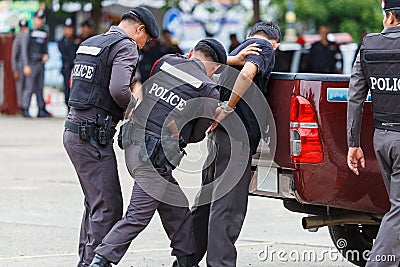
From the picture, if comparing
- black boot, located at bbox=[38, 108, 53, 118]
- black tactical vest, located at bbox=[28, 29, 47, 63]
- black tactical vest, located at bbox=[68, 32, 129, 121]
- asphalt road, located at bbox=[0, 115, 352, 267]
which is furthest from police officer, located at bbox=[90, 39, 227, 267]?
black boot, located at bbox=[38, 108, 53, 118]

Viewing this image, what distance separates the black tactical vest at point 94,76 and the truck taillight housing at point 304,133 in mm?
1157

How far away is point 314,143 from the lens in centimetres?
595

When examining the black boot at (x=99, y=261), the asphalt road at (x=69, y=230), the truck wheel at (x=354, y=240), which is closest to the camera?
the black boot at (x=99, y=261)

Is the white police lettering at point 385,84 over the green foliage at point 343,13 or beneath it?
over

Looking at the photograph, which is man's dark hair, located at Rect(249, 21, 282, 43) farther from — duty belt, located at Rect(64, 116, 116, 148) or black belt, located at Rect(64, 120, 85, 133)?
black belt, located at Rect(64, 120, 85, 133)

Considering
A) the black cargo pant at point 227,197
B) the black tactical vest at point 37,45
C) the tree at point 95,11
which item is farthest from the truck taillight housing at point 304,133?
the tree at point 95,11

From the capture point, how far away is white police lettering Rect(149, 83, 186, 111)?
604 centimetres

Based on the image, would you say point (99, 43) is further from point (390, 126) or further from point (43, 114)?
point (43, 114)

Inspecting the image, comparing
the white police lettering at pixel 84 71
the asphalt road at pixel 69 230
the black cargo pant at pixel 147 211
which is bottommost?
the asphalt road at pixel 69 230

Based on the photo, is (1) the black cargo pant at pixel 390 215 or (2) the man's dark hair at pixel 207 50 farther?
(2) the man's dark hair at pixel 207 50

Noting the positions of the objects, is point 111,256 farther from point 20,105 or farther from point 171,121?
point 20,105

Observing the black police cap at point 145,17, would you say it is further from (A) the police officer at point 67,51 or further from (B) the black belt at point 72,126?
(A) the police officer at point 67,51

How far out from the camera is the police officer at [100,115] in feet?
20.2

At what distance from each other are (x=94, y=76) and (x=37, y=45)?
43.5 ft
